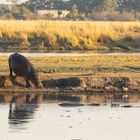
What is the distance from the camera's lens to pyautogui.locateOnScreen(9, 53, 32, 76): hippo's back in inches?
1022

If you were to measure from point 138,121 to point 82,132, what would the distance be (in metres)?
2.31

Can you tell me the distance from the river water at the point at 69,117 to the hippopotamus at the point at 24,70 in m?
1.15

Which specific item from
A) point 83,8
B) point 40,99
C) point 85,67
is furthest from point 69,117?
point 83,8

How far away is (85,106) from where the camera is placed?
21.9 meters

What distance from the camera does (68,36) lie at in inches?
1967

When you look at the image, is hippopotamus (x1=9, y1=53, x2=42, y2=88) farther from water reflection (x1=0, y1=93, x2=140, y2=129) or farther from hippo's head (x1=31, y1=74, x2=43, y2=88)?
water reflection (x1=0, y1=93, x2=140, y2=129)

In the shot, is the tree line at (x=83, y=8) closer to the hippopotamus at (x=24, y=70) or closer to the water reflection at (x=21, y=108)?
the hippopotamus at (x=24, y=70)

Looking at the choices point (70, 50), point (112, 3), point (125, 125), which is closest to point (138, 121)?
point (125, 125)

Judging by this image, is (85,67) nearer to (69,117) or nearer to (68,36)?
(69,117)

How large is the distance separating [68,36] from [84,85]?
24.0 metres

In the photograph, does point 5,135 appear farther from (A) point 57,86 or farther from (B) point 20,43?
(B) point 20,43

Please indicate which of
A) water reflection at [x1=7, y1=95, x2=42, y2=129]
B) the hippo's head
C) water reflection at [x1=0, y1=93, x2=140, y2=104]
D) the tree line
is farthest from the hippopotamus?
the tree line

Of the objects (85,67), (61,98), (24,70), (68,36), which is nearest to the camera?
(61,98)

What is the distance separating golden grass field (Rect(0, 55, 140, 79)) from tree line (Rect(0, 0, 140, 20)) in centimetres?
5582
